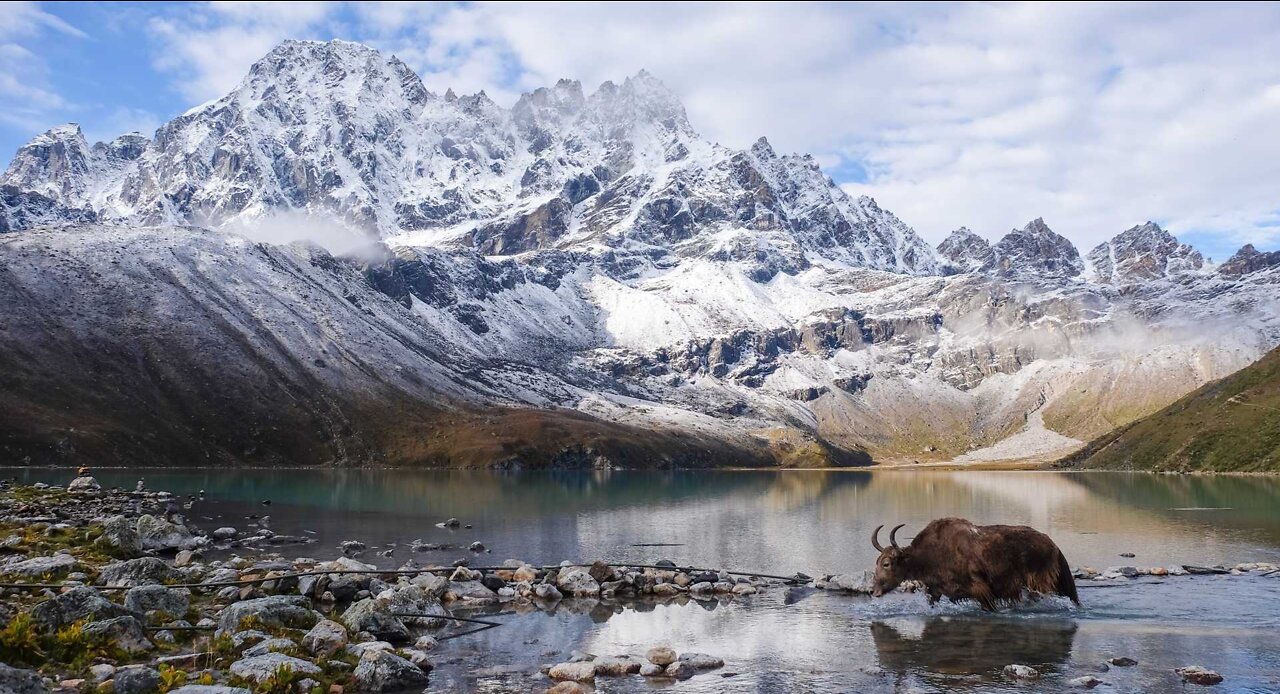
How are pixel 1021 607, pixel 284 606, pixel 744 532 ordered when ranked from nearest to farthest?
pixel 284 606 < pixel 1021 607 < pixel 744 532

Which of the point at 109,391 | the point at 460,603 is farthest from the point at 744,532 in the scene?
the point at 109,391

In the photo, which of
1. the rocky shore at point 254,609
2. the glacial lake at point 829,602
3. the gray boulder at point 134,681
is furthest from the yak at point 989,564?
the gray boulder at point 134,681

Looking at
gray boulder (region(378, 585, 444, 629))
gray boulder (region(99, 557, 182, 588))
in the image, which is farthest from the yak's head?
gray boulder (region(99, 557, 182, 588))

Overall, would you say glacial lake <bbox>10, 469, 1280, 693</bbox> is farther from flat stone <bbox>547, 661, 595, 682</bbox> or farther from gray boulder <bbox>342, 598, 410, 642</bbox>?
gray boulder <bbox>342, 598, 410, 642</bbox>

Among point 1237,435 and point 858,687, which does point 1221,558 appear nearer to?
point 858,687

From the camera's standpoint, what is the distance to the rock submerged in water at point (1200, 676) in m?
23.8

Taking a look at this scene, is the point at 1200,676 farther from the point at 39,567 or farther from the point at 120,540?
the point at 120,540

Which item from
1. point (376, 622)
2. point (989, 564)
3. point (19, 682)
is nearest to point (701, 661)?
point (376, 622)

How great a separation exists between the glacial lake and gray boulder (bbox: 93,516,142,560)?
9.81 metres

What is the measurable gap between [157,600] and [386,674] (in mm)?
9207

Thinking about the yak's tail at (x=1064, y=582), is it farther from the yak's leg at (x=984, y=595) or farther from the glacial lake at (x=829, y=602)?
the yak's leg at (x=984, y=595)

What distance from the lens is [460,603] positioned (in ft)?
122

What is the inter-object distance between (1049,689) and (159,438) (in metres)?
203

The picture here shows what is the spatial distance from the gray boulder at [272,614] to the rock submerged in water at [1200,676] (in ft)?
86.6
